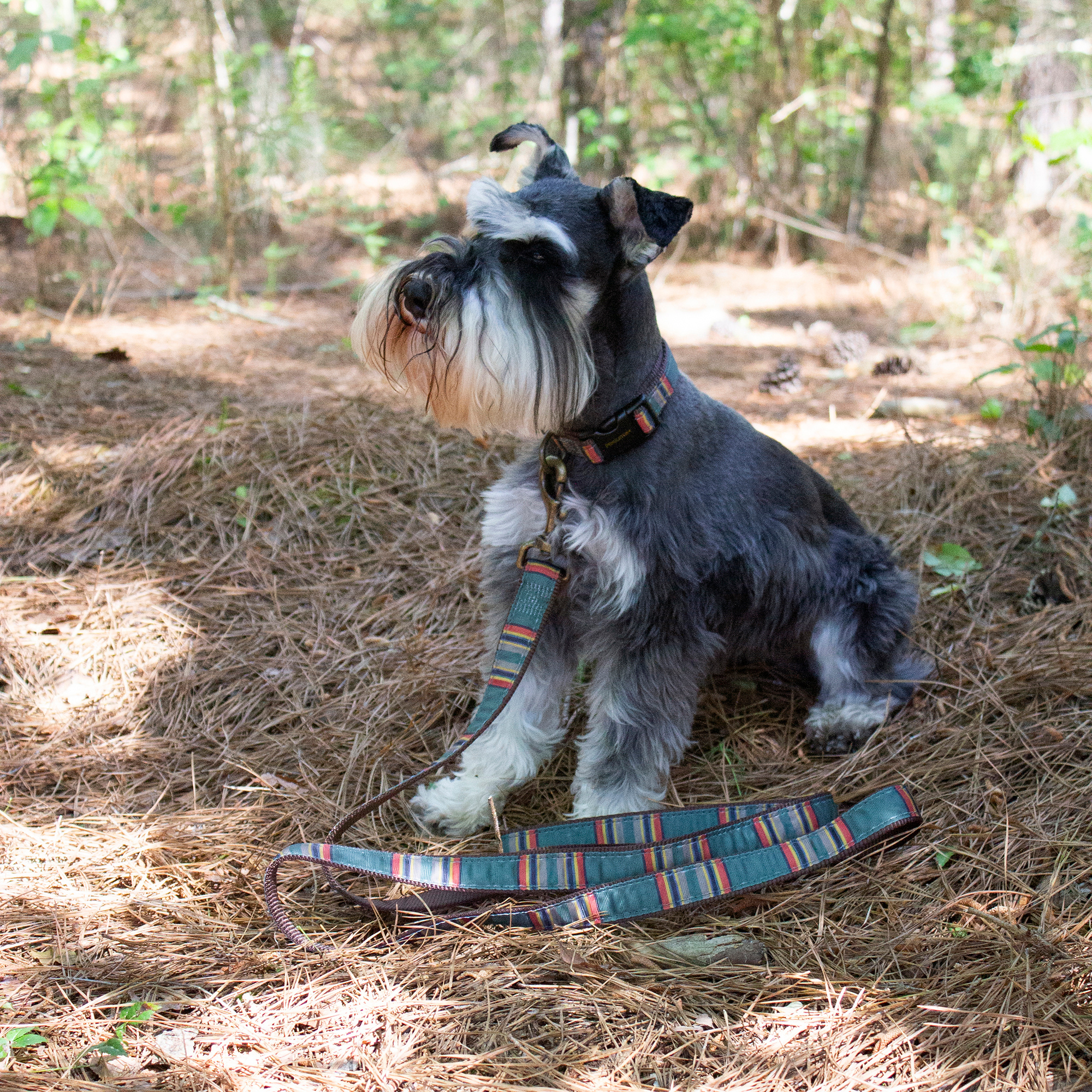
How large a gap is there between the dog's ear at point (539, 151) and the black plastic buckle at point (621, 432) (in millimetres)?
714

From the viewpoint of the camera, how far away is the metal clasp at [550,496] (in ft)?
8.41

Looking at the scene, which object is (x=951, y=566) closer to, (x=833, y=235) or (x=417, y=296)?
(x=417, y=296)

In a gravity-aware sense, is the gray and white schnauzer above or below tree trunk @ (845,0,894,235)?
below

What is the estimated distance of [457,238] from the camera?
2.42 m

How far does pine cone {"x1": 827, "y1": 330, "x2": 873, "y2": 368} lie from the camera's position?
18.7ft

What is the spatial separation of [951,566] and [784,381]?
202 centimetres

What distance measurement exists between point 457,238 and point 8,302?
5001 mm

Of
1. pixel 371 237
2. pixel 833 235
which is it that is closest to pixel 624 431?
pixel 371 237

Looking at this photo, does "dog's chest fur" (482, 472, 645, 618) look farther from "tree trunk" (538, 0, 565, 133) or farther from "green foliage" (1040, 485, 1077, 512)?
"tree trunk" (538, 0, 565, 133)

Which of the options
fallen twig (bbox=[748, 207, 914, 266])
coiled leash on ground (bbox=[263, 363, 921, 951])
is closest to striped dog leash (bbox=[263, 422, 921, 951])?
coiled leash on ground (bbox=[263, 363, 921, 951])

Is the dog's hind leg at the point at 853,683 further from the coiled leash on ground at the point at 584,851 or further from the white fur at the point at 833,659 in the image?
the coiled leash on ground at the point at 584,851

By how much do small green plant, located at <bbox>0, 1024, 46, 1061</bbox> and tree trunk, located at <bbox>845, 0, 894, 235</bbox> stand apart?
8438 mm

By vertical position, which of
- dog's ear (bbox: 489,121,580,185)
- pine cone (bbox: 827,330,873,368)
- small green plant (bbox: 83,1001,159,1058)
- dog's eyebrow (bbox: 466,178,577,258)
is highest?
dog's ear (bbox: 489,121,580,185)

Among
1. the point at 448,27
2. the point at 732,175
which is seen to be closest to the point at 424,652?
the point at 732,175
